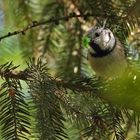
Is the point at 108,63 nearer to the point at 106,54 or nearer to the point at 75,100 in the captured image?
the point at 106,54

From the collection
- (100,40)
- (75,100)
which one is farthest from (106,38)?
(75,100)

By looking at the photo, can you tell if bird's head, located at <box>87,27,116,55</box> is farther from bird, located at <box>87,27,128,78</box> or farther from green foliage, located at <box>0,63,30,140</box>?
green foliage, located at <box>0,63,30,140</box>

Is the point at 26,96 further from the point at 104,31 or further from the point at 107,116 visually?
the point at 104,31

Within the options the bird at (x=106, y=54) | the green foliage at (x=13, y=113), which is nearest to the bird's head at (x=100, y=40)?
the bird at (x=106, y=54)

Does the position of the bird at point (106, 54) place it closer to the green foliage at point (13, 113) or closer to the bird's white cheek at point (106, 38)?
the bird's white cheek at point (106, 38)

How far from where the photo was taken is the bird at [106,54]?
1310 millimetres

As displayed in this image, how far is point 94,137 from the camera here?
99 centimetres

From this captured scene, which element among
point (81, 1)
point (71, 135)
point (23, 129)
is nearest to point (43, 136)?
point (23, 129)

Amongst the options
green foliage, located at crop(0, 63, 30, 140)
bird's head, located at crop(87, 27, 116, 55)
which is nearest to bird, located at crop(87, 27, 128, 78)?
bird's head, located at crop(87, 27, 116, 55)

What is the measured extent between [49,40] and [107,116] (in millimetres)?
667

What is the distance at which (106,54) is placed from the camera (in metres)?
1.53

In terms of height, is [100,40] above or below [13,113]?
above

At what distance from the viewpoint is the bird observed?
4.30 ft

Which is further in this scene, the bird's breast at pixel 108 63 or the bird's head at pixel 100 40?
the bird's breast at pixel 108 63
